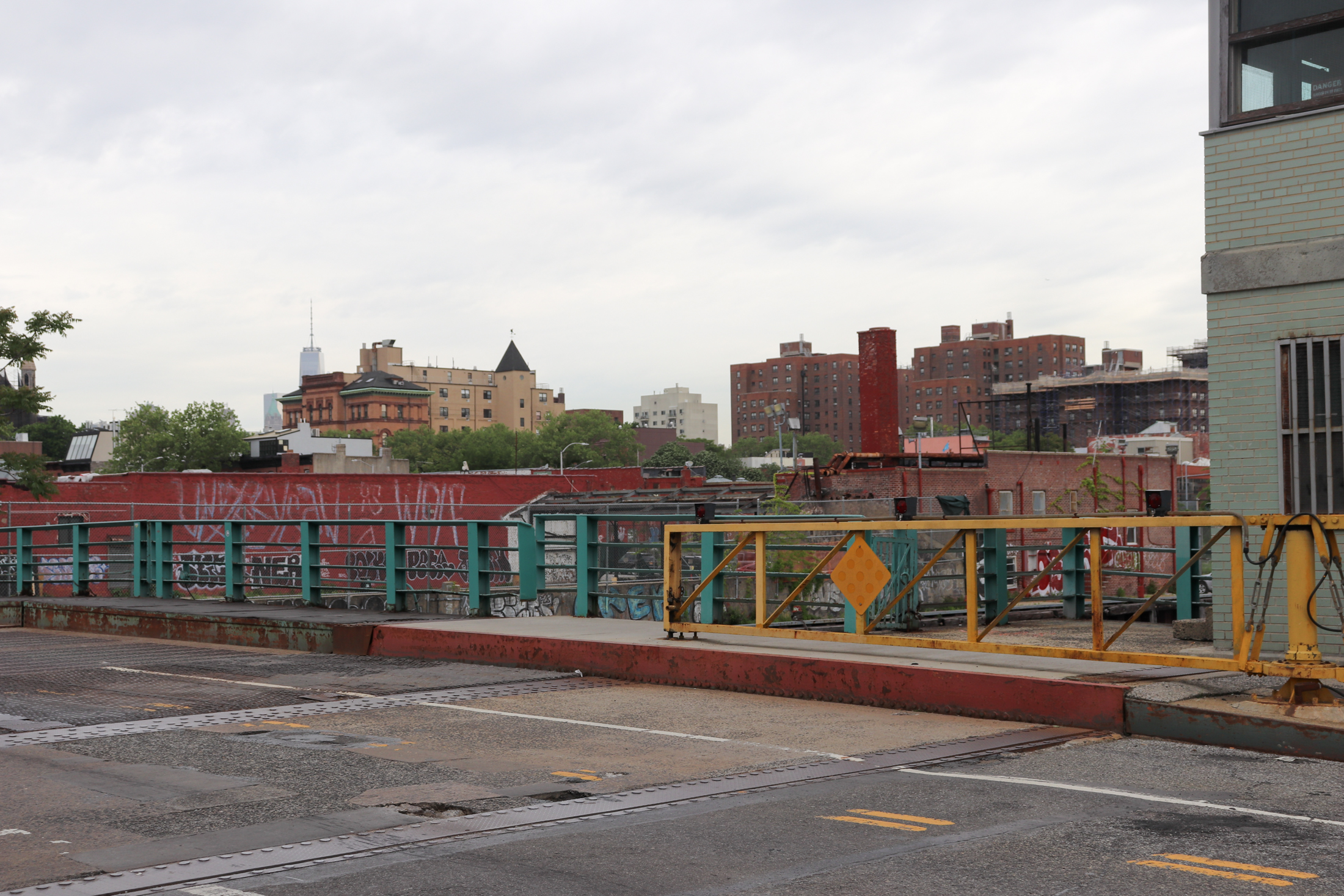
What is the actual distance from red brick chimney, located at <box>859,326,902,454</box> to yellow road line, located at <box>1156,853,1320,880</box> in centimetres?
5044

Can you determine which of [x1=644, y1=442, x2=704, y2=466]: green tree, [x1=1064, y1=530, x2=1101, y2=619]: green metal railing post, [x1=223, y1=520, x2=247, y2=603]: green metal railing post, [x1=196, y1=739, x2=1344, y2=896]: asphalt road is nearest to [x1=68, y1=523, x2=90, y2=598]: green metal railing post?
[x1=223, y1=520, x2=247, y2=603]: green metal railing post

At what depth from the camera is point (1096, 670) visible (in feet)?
31.9

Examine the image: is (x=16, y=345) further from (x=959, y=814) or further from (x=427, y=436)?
A: (x=427, y=436)

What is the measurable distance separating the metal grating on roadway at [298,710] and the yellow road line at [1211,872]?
6.39 m

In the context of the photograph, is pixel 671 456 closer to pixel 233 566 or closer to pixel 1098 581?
pixel 233 566

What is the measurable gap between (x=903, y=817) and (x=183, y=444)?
364 ft

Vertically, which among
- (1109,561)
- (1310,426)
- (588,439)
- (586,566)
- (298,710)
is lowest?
(1109,561)

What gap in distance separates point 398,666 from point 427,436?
509ft

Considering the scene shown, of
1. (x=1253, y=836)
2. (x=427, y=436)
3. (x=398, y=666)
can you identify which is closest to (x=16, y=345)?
(x=398, y=666)

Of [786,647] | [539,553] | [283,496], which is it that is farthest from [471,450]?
[786,647]

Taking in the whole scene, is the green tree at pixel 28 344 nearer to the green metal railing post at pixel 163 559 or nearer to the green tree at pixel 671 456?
the green metal railing post at pixel 163 559

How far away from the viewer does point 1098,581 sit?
944cm

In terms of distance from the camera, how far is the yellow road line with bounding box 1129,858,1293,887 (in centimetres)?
504

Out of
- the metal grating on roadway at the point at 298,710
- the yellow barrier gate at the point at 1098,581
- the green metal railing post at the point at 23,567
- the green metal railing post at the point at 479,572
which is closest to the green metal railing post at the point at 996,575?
A: the yellow barrier gate at the point at 1098,581
